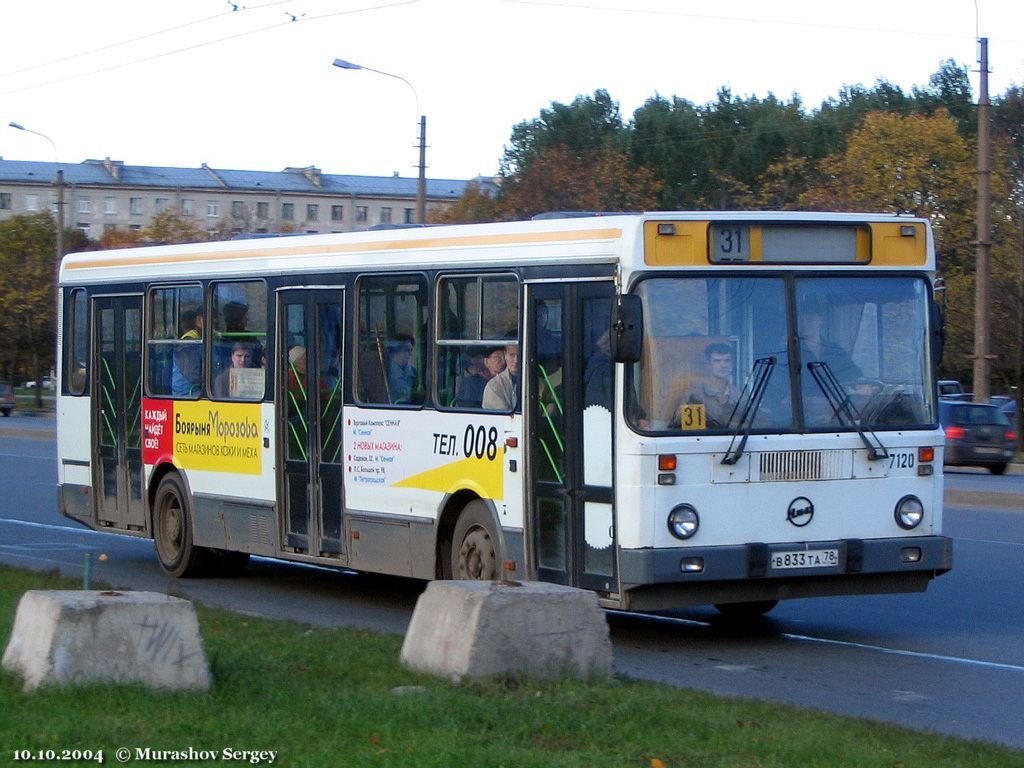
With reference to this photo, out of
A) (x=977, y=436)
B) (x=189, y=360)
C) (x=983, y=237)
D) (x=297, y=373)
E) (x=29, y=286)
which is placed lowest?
(x=977, y=436)

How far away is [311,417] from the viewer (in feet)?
41.3

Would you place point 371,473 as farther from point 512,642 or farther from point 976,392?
point 976,392

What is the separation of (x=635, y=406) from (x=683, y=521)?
742 mm

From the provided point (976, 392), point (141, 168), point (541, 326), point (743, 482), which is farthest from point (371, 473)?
point (141, 168)

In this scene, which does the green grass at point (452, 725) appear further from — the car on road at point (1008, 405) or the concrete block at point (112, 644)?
the car on road at point (1008, 405)

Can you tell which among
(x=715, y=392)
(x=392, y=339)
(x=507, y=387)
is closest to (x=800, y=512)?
(x=715, y=392)

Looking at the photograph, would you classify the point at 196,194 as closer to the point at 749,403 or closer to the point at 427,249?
the point at 427,249

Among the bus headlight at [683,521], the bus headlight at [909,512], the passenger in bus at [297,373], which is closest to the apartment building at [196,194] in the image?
the passenger in bus at [297,373]

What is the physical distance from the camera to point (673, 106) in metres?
75.1

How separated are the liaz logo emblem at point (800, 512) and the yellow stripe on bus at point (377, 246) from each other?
1.98m

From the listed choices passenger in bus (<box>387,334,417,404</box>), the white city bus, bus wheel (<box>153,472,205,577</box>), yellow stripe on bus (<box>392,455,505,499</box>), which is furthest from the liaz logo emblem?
bus wheel (<box>153,472,205,577</box>)

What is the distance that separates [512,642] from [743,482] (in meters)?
2.73

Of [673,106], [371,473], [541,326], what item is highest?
[673,106]

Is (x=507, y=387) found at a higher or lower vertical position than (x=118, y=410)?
higher
